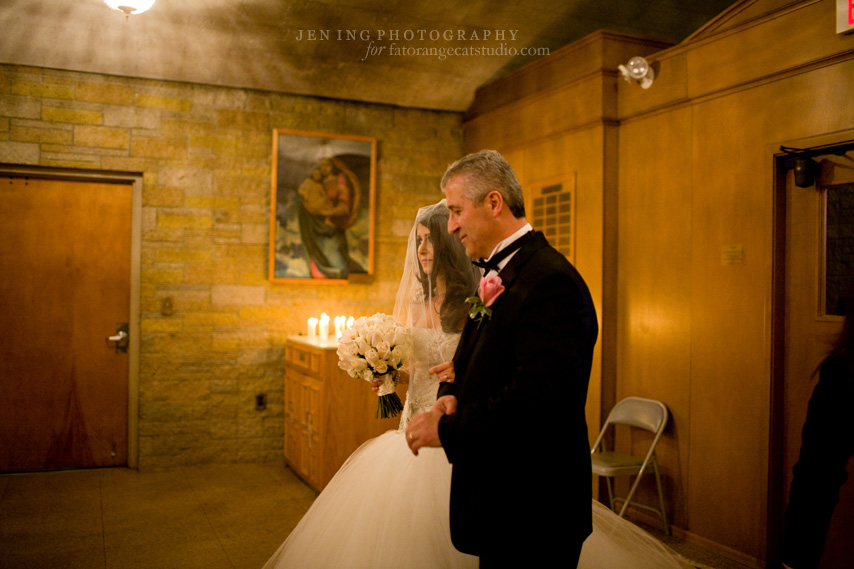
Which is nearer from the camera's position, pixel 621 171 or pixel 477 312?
pixel 477 312

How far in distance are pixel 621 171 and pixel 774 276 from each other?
4.85ft

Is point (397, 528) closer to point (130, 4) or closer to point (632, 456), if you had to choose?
point (632, 456)

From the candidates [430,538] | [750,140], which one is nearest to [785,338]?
[750,140]

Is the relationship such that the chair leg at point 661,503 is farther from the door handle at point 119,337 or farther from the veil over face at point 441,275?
the door handle at point 119,337

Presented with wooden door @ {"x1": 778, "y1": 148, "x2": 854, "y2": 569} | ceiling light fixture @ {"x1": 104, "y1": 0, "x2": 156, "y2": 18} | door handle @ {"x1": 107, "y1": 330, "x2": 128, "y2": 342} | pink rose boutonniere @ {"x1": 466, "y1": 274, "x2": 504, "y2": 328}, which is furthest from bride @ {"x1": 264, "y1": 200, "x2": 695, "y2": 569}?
door handle @ {"x1": 107, "y1": 330, "x2": 128, "y2": 342}

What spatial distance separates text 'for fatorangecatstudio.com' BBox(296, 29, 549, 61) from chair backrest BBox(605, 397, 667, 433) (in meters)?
3.12

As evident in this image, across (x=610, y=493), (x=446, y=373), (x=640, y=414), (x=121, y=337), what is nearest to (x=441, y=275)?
(x=446, y=373)

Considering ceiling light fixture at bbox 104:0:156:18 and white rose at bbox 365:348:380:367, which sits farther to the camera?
ceiling light fixture at bbox 104:0:156:18

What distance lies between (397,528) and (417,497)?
0.13 m

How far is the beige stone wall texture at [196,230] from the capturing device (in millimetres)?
5520

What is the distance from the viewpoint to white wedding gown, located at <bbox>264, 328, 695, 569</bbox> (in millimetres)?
2309

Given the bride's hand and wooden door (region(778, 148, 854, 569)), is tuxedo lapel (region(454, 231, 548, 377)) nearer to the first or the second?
the bride's hand

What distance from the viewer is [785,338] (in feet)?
12.8

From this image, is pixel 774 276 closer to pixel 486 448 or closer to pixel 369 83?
pixel 486 448
